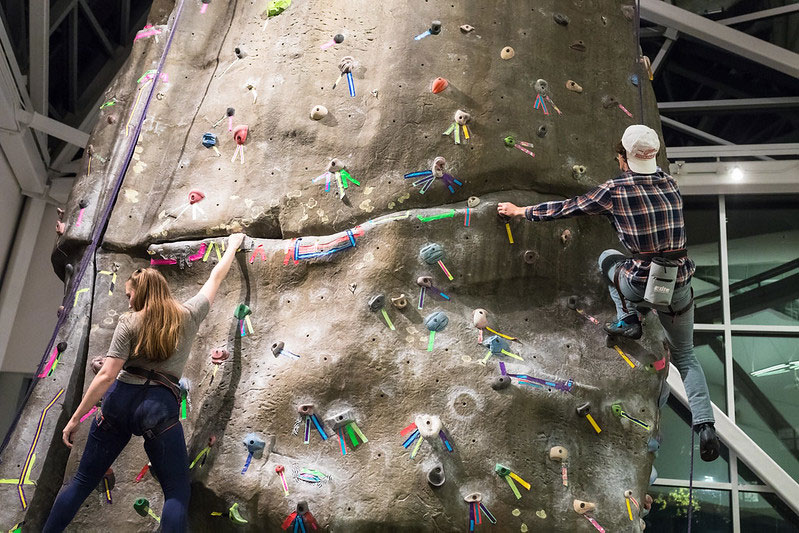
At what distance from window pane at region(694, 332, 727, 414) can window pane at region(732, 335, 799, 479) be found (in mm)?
106

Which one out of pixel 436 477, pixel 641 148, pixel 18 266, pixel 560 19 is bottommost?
pixel 18 266

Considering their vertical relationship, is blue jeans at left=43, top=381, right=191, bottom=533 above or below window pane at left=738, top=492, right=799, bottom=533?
above

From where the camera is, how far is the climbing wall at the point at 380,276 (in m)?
3.15

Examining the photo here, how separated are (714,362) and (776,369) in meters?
0.50

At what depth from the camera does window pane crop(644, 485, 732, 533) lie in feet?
21.7

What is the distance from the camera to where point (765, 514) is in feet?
21.5

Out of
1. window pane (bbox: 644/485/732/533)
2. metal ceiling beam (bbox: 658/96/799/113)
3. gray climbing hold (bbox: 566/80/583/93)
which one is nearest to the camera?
gray climbing hold (bbox: 566/80/583/93)

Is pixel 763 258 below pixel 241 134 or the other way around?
below

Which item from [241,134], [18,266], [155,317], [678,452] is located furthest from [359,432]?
[18,266]

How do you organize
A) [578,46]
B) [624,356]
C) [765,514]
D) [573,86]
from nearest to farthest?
[624,356]
[573,86]
[578,46]
[765,514]

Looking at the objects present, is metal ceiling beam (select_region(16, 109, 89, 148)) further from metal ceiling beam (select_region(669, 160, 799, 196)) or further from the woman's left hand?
metal ceiling beam (select_region(669, 160, 799, 196))

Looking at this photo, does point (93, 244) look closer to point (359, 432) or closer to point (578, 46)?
point (359, 432)

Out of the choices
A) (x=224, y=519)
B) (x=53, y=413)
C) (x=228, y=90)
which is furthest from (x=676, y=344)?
(x=53, y=413)

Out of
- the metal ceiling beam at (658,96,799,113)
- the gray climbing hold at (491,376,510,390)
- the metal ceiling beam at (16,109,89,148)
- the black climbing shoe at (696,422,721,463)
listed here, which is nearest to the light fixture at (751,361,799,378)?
the metal ceiling beam at (658,96,799,113)
